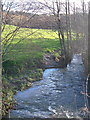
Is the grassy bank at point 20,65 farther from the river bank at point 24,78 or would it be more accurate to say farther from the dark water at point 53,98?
the dark water at point 53,98

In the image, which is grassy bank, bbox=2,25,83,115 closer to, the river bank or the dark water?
the river bank

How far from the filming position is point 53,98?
966cm

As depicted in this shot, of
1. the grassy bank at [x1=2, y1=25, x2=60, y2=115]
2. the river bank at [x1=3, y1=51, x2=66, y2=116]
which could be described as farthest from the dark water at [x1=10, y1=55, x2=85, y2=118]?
the grassy bank at [x1=2, y1=25, x2=60, y2=115]

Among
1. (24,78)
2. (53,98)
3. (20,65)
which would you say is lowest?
(53,98)

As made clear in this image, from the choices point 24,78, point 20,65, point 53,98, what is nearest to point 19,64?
point 20,65

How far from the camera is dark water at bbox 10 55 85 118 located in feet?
25.8

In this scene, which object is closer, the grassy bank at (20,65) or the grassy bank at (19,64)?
the grassy bank at (19,64)

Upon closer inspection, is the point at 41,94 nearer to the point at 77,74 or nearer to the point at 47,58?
the point at 77,74

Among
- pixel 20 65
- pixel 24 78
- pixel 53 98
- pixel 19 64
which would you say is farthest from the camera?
pixel 19 64

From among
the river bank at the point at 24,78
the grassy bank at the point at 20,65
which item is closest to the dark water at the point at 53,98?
the river bank at the point at 24,78

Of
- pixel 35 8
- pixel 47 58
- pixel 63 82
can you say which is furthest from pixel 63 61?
pixel 35 8

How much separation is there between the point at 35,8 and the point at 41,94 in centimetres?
408

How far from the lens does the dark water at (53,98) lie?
7873 mm

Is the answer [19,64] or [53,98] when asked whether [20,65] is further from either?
[53,98]
